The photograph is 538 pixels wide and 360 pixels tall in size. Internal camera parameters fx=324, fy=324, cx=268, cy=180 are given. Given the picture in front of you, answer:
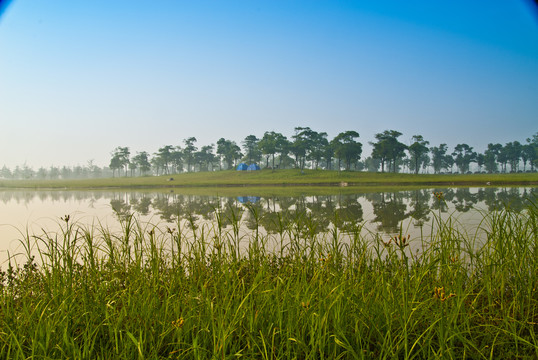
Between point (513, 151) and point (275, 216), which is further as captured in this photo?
point (513, 151)

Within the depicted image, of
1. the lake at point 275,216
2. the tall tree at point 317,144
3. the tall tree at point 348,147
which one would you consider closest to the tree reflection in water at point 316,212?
the lake at point 275,216

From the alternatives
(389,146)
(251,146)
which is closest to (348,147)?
(389,146)

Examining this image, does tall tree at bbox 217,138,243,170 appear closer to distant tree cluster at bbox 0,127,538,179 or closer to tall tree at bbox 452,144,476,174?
distant tree cluster at bbox 0,127,538,179

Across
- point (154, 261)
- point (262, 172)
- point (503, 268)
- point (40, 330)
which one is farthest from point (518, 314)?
point (262, 172)

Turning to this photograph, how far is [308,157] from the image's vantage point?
254 ft

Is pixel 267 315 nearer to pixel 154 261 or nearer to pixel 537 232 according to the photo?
pixel 154 261

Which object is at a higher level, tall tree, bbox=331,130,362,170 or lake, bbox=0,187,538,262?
tall tree, bbox=331,130,362,170

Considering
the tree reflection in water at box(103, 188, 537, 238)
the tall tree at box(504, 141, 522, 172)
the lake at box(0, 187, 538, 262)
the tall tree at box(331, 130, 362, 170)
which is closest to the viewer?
the tree reflection in water at box(103, 188, 537, 238)

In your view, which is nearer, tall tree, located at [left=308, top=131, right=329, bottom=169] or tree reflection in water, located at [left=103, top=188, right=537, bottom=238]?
tree reflection in water, located at [left=103, top=188, right=537, bottom=238]

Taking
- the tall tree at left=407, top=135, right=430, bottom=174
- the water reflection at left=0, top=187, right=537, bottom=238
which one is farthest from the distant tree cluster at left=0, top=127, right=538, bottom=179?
the water reflection at left=0, top=187, right=537, bottom=238

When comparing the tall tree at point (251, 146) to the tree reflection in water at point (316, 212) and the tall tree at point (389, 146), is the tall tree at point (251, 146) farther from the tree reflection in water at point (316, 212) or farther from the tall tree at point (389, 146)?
the tree reflection in water at point (316, 212)

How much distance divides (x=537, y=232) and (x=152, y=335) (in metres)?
4.12

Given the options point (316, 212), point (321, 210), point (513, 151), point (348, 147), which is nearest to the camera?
point (316, 212)

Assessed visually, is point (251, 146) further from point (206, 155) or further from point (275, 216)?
point (275, 216)
